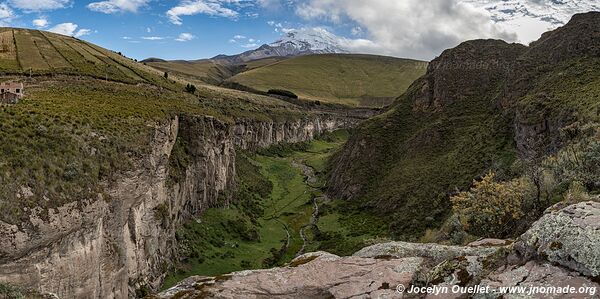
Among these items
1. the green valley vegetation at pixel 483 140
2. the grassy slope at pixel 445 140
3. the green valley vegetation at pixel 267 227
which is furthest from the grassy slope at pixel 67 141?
the grassy slope at pixel 445 140

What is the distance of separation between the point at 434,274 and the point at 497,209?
11.1 m

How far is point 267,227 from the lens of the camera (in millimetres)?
74500

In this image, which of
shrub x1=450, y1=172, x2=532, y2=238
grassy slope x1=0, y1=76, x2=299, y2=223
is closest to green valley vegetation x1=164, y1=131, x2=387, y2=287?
grassy slope x1=0, y1=76, x2=299, y2=223

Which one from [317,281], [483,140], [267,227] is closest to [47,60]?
[267,227]

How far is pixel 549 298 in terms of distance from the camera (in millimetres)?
10555

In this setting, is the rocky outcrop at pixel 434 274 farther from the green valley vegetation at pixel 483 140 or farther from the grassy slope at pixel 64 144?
the grassy slope at pixel 64 144

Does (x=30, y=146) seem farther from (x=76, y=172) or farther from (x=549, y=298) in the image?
(x=549, y=298)

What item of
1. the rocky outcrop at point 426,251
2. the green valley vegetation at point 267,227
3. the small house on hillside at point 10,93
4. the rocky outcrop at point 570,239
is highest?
the small house on hillside at point 10,93

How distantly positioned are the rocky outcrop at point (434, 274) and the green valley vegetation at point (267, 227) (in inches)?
1354

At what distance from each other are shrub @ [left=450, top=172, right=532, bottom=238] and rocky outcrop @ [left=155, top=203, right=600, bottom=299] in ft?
18.3

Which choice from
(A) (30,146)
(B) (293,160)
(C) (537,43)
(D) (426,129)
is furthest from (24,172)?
(B) (293,160)

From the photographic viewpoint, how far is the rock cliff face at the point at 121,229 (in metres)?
30.0

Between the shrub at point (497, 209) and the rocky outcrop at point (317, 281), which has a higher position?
the shrub at point (497, 209)

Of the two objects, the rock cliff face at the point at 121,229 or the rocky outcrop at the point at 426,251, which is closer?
the rocky outcrop at the point at 426,251
